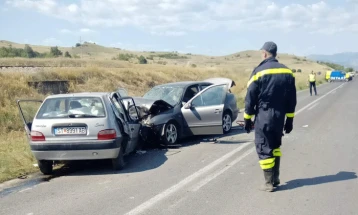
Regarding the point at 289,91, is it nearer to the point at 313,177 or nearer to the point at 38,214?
the point at 313,177

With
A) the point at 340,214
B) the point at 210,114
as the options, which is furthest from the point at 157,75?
the point at 340,214

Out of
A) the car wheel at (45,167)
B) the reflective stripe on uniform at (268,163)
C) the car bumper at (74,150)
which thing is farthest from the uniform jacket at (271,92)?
the car wheel at (45,167)

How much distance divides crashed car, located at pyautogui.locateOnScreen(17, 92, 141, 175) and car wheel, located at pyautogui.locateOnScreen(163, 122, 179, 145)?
1.93m

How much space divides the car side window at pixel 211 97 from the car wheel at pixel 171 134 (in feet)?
2.59

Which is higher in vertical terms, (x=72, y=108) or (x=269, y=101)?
(x=269, y=101)

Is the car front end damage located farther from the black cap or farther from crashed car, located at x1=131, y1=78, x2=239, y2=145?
the black cap

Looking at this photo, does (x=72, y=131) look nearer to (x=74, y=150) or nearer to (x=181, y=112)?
(x=74, y=150)

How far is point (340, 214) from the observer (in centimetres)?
493

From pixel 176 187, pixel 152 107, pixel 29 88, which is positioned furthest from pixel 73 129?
pixel 29 88

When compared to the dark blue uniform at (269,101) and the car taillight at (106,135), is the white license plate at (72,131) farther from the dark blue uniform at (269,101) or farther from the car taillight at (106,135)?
the dark blue uniform at (269,101)

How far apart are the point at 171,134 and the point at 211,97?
5.14ft

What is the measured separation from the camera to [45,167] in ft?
→ 24.8

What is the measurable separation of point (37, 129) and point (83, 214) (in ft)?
8.71

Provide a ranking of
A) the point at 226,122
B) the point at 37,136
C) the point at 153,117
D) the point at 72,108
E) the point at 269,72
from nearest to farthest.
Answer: the point at 269,72
the point at 37,136
the point at 72,108
the point at 153,117
the point at 226,122
